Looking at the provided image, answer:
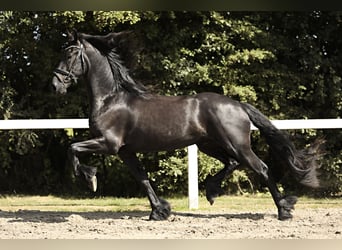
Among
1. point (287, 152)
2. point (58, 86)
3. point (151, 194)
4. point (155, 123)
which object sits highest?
→ point (58, 86)

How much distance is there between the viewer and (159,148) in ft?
18.7

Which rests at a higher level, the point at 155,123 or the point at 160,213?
the point at 155,123

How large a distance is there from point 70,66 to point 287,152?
8.52 feet

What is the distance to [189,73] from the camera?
384 inches

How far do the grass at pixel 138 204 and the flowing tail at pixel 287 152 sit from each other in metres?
1.27

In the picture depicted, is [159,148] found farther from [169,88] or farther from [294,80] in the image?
[294,80]

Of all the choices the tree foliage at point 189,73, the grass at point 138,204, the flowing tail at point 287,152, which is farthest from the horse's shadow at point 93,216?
the tree foliage at point 189,73

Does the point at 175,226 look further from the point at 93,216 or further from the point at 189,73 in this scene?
the point at 189,73

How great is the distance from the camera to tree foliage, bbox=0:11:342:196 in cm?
962

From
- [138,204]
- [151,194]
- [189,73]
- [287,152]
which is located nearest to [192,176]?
[151,194]

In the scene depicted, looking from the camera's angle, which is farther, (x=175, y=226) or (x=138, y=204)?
(x=138, y=204)

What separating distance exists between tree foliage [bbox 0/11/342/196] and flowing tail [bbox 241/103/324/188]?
361 cm

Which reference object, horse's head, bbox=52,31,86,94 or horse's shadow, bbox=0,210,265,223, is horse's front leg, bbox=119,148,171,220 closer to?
horse's shadow, bbox=0,210,265,223

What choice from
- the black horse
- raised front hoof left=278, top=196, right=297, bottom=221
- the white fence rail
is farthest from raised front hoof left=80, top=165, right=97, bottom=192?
raised front hoof left=278, top=196, right=297, bottom=221
